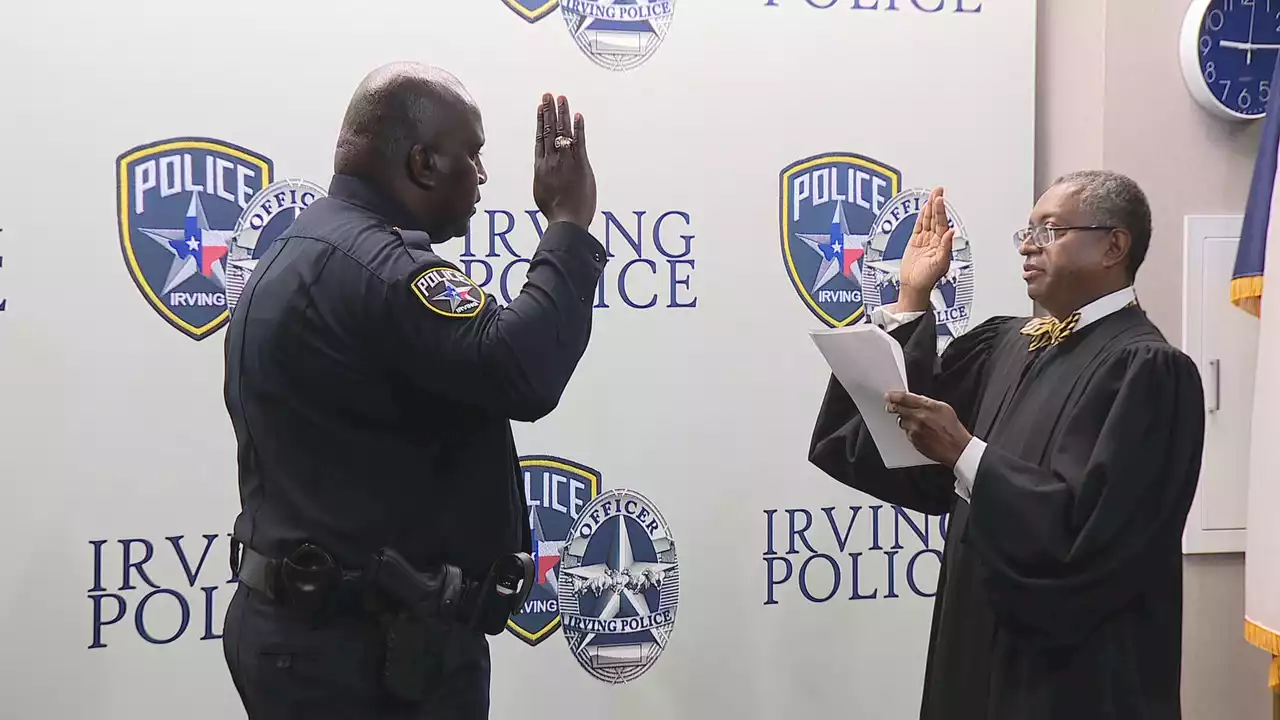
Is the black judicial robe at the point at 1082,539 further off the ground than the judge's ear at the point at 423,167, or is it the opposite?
the judge's ear at the point at 423,167

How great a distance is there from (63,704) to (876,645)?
2.06m

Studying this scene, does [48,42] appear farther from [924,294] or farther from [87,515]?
[924,294]

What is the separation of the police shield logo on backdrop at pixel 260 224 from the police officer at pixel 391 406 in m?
1.00

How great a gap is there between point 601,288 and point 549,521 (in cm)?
62

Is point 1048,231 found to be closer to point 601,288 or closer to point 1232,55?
point 601,288

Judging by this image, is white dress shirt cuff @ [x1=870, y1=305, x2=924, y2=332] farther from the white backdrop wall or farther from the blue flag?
the blue flag

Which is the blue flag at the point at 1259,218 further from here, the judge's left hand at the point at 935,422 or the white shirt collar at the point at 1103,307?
the judge's left hand at the point at 935,422

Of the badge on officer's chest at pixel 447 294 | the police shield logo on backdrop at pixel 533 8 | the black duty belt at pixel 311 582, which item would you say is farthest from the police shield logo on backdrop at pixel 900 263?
the black duty belt at pixel 311 582

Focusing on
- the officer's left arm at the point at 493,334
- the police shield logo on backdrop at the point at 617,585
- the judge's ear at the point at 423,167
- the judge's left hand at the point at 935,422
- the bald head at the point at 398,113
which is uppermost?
the bald head at the point at 398,113

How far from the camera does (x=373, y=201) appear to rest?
1.67 meters

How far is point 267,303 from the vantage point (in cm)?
162

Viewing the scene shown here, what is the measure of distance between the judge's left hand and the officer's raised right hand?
26.8 inches

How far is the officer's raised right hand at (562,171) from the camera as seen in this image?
163cm

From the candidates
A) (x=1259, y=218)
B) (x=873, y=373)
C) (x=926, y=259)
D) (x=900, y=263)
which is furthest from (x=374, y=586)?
(x=1259, y=218)
